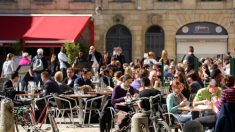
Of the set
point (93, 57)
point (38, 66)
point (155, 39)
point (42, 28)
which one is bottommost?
point (38, 66)

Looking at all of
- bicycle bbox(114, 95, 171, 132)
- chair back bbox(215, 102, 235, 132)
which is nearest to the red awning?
bicycle bbox(114, 95, 171, 132)

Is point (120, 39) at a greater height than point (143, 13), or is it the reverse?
point (143, 13)

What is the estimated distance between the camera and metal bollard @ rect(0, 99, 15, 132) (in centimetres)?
1377

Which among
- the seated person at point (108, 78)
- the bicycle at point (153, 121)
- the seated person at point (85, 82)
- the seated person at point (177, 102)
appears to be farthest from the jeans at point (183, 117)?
the seated person at point (108, 78)

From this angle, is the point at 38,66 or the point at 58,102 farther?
the point at 38,66

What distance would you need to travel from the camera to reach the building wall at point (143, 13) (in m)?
36.5

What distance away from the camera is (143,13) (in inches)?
1447

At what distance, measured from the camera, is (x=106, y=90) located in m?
19.3

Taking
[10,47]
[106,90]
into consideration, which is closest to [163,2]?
[10,47]

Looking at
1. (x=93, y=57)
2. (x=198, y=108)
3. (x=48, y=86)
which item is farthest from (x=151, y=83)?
(x=93, y=57)

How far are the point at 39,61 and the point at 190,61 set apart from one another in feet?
16.7

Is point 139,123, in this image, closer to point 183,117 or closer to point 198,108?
point 198,108

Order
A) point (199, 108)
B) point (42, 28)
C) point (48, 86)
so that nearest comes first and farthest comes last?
point (199, 108), point (48, 86), point (42, 28)

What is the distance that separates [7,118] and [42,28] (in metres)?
21.5
